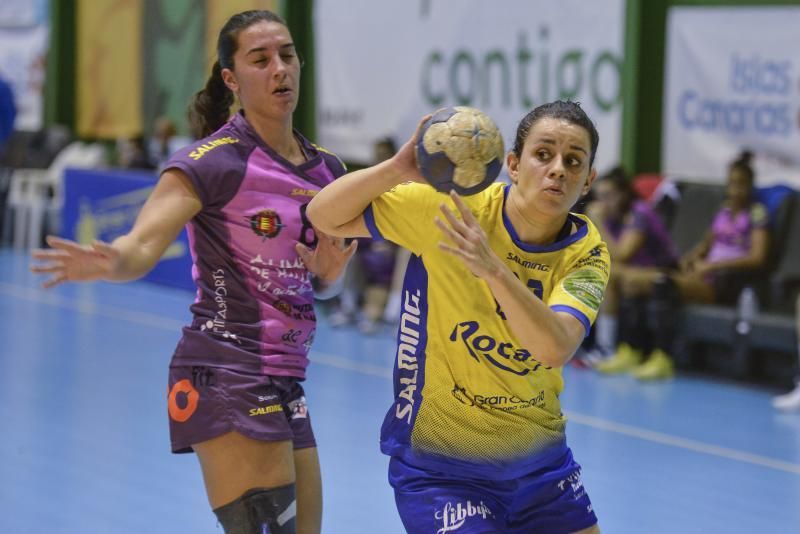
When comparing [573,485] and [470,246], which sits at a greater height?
[470,246]

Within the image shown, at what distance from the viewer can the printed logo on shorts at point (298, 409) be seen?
3.43 meters

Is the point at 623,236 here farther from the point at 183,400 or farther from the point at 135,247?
the point at 135,247

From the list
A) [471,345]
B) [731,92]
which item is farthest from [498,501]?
[731,92]

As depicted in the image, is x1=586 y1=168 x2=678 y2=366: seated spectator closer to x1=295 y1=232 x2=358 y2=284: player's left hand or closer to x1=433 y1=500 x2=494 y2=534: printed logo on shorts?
x1=295 y1=232 x2=358 y2=284: player's left hand

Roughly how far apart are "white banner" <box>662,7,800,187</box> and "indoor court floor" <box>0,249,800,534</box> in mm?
2050

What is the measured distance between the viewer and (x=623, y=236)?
889 cm

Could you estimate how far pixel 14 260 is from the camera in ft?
46.9

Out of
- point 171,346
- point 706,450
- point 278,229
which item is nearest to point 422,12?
point 171,346

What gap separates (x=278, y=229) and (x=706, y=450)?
160 inches

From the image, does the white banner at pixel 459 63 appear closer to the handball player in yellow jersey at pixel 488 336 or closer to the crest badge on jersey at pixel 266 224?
the crest badge on jersey at pixel 266 224

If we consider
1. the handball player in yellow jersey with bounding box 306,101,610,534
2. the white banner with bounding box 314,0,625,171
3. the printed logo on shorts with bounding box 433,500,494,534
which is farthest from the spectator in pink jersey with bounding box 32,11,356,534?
the white banner with bounding box 314,0,625,171

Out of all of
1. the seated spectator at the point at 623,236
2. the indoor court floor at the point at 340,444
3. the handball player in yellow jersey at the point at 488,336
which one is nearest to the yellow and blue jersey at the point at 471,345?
the handball player in yellow jersey at the point at 488,336

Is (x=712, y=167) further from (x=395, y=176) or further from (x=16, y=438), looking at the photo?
(x=395, y=176)

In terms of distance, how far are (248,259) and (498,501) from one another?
0.96m
